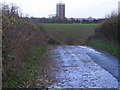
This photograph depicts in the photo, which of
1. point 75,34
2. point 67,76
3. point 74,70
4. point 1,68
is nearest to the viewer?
point 1,68

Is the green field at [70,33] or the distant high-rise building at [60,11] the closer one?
the green field at [70,33]

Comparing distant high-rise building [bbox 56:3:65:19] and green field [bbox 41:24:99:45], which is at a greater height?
distant high-rise building [bbox 56:3:65:19]

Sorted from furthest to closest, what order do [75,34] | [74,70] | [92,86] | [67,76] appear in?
[75,34] → [74,70] → [67,76] → [92,86]

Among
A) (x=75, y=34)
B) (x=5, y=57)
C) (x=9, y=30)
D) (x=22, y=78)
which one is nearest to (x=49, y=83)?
(x=22, y=78)

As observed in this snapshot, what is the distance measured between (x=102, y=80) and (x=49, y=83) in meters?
1.89

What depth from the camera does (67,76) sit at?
10008 mm

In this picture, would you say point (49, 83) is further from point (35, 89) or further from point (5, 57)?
point (5, 57)

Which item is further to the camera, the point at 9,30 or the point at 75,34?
the point at 75,34

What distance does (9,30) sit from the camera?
9.10 metres

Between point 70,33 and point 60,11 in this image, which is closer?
point 70,33

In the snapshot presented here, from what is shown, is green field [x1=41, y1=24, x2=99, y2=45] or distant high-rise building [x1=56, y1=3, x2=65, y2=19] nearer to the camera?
green field [x1=41, y1=24, x2=99, y2=45]

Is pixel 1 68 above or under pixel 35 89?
above

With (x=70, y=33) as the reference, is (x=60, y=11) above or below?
above

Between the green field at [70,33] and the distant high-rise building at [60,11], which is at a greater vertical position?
the distant high-rise building at [60,11]
